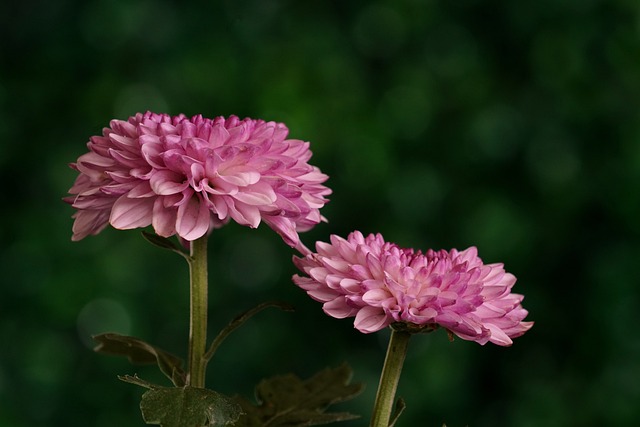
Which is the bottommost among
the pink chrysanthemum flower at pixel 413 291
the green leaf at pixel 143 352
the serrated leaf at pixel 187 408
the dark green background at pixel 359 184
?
the serrated leaf at pixel 187 408

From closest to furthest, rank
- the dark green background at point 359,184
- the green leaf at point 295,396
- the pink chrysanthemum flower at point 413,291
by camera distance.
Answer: the pink chrysanthemum flower at point 413,291 → the green leaf at point 295,396 → the dark green background at point 359,184

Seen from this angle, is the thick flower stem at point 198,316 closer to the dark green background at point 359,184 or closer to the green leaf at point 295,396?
the green leaf at point 295,396

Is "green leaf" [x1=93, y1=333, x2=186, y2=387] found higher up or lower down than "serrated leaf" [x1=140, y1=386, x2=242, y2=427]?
higher up

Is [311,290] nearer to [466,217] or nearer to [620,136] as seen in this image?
[466,217]

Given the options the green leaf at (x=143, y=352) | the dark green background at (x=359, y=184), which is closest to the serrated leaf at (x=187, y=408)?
the green leaf at (x=143, y=352)

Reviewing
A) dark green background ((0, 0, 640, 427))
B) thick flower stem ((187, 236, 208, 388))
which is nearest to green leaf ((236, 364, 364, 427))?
thick flower stem ((187, 236, 208, 388))

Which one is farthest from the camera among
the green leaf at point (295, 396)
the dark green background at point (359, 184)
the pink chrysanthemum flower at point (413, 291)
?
the dark green background at point (359, 184)

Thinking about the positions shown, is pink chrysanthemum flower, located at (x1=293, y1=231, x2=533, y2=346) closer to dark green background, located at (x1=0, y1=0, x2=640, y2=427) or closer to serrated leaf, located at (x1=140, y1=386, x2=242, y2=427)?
serrated leaf, located at (x1=140, y1=386, x2=242, y2=427)
